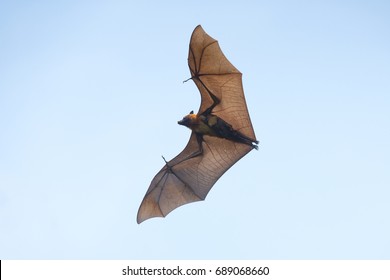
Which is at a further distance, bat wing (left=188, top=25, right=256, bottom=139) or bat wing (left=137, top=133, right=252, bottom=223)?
bat wing (left=137, top=133, right=252, bottom=223)

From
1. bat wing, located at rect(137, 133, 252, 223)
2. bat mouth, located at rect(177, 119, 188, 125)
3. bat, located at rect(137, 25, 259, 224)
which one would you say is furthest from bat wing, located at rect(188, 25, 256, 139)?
bat wing, located at rect(137, 133, 252, 223)

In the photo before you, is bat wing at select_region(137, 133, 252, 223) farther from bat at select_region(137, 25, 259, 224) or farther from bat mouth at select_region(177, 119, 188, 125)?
bat mouth at select_region(177, 119, 188, 125)

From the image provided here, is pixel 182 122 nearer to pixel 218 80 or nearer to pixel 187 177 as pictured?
pixel 218 80

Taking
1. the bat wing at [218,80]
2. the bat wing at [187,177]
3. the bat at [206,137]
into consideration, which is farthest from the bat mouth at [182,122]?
the bat wing at [187,177]

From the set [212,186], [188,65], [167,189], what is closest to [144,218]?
[167,189]

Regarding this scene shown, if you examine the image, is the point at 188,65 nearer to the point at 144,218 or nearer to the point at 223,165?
the point at 223,165

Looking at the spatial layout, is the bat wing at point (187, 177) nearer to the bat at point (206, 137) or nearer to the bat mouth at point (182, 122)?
the bat at point (206, 137)

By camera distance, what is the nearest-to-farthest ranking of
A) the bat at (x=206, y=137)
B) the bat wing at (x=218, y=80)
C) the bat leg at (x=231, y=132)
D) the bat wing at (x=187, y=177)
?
1. the bat wing at (x=218, y=80)
2. the bat at (x=206, y=137)
3. the bat leg at (x=231, y=132)
4. the bat wing at (x=187, y=177)

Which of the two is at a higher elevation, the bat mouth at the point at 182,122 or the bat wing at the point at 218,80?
the bat wing at the point at 218,80
